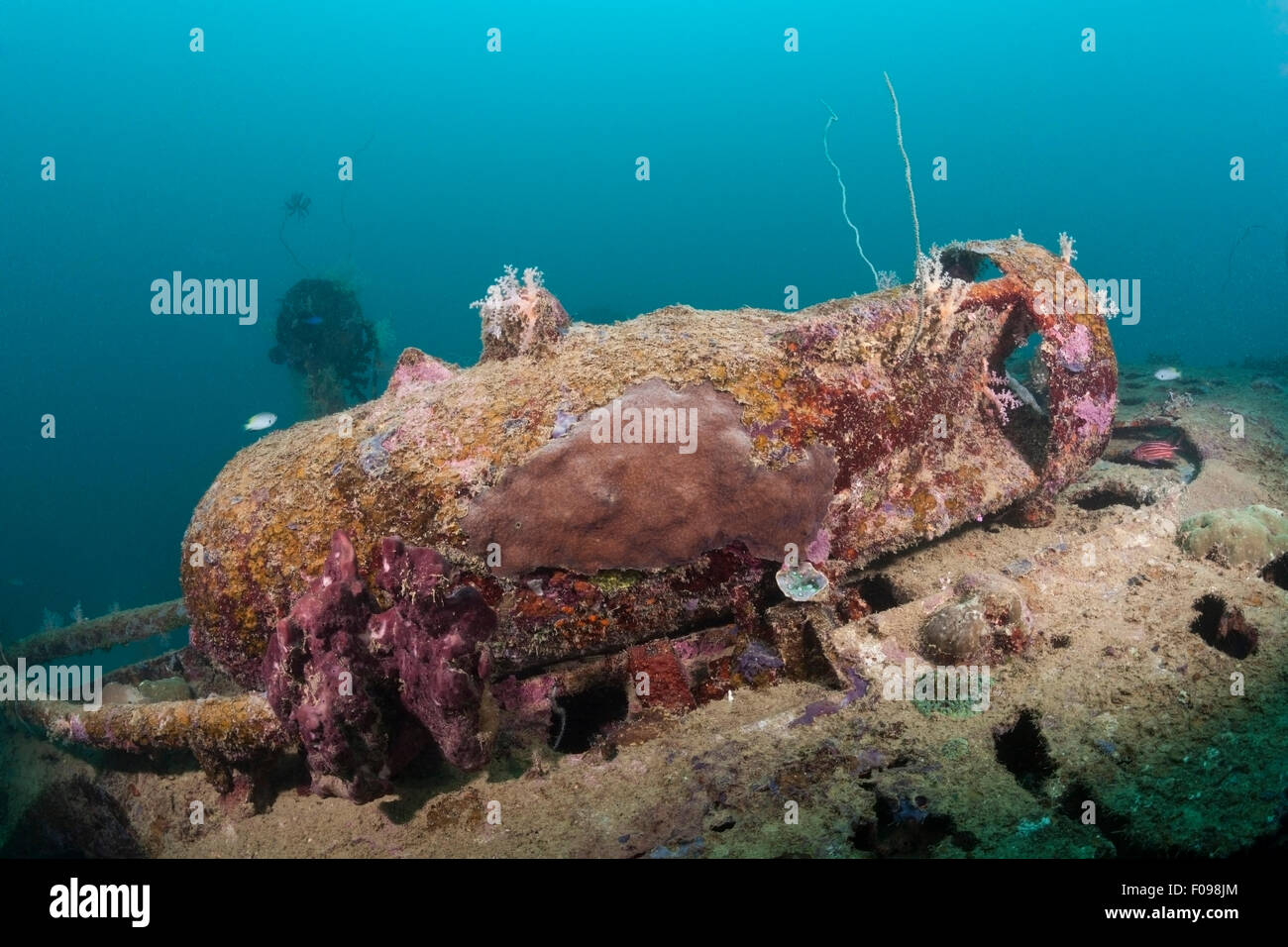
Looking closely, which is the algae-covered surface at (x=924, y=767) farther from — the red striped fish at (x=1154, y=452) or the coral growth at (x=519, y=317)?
the red striped fish at (x=1154, y=452)

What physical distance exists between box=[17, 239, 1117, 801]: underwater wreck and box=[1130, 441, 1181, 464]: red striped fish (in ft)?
18.4

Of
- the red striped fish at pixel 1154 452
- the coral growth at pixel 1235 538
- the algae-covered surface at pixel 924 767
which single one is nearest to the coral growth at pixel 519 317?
the algae-covered surface at pixel 924 767

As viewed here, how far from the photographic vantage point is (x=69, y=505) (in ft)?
161

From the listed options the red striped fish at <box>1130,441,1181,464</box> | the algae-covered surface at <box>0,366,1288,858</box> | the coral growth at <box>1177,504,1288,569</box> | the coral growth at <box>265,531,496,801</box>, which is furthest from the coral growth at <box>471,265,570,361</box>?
the red striped fish at <box>1130,441,1181,464</box>

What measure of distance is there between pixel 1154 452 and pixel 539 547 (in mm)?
8680

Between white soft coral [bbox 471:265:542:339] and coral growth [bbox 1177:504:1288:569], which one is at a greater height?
white soft coral [bbox 471:265:542:339]

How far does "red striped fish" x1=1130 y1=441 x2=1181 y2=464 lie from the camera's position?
8.08m

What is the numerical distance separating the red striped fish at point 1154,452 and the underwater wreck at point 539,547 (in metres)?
5.62

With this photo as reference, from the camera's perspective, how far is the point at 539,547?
3.82 metres

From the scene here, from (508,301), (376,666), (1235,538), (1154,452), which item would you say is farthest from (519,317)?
(1154,452)

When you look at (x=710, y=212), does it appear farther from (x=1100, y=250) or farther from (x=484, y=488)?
(x=484, y=488)

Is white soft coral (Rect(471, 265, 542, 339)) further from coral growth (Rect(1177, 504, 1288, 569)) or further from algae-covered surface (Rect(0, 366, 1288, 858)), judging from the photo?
coral growth (Rect(1177, 504, 1288, 569))

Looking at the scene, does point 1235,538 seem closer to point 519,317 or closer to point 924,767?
point 924,767
